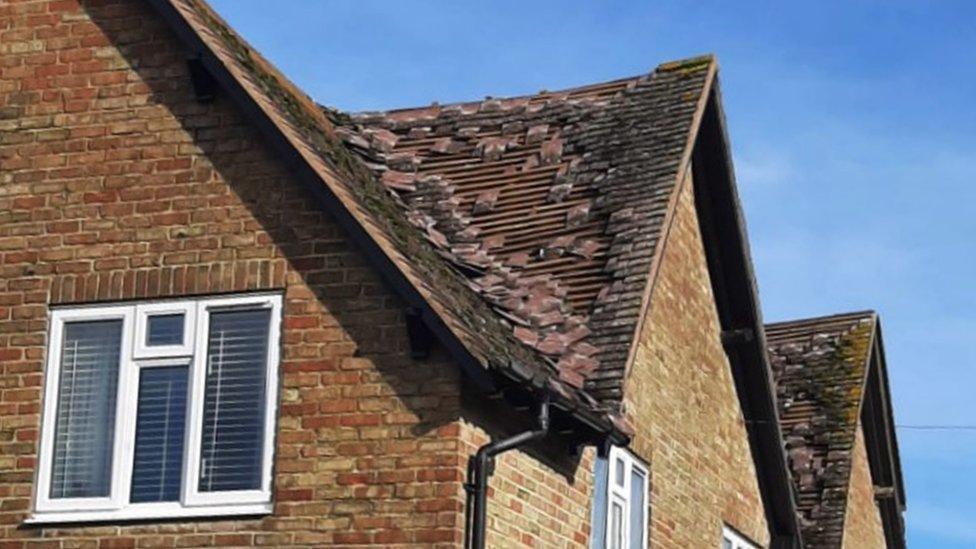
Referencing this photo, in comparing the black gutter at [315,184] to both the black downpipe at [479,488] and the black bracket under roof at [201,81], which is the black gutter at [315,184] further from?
the black downpipe at [479,488]

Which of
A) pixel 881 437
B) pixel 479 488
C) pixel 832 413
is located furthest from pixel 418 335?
pixel 881 437

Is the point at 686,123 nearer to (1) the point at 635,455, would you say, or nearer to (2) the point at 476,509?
(1) the point at 635,455

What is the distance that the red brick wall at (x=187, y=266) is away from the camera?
13469mm

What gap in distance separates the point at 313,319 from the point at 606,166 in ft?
17.3

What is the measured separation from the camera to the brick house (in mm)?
13547

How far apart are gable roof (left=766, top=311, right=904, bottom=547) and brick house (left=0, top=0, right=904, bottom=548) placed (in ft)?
21.1

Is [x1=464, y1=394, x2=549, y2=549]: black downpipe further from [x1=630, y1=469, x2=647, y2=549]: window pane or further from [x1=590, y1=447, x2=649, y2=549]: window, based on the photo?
[x1=630, y1=469, x2=647, y2=549]: window pane

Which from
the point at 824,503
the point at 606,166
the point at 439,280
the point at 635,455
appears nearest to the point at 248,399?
the point at 439,280

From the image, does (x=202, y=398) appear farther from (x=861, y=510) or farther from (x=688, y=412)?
(x=861, y=510)

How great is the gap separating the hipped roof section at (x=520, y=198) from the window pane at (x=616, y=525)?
1163mm

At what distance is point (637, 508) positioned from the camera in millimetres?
16844

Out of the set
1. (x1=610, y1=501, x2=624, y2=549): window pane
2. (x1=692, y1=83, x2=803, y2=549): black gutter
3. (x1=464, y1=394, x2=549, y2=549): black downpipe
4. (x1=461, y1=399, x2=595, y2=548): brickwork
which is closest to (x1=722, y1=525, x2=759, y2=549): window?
(x1=692, y1=83, x2=803, y2=549): black gutter

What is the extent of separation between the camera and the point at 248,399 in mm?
14062

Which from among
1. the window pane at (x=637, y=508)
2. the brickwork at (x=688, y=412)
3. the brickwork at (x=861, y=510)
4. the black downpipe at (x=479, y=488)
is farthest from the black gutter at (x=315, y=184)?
the brickwork at (x=861, y=510)
